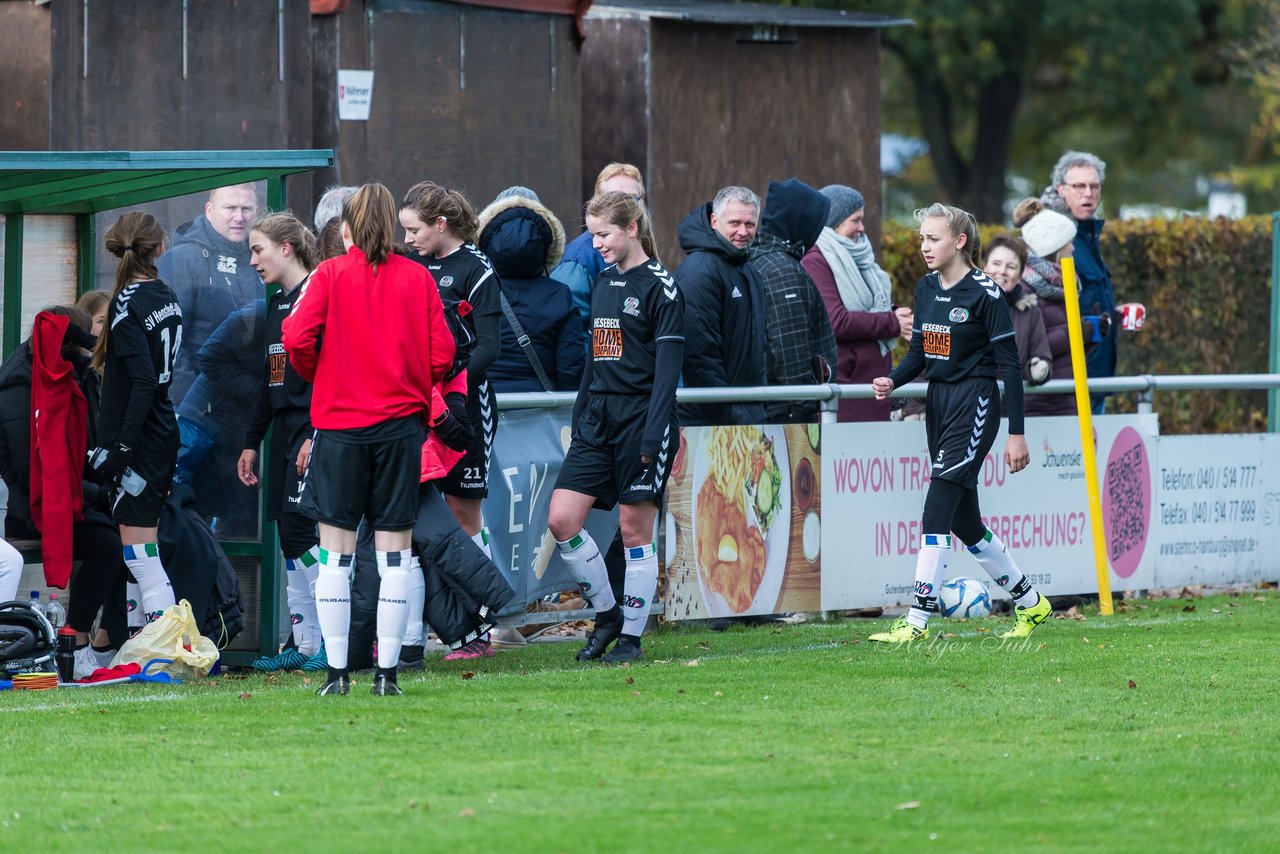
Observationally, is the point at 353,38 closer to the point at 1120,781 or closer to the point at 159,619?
the point at 159,619

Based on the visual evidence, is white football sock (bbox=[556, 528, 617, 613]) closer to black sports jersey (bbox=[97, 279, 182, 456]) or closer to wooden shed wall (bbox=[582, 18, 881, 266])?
black sports jersey (bbox=[97, 279, 182, 456])

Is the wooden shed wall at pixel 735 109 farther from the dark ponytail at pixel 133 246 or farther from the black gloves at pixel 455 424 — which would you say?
the black gloves at pixel 455 424

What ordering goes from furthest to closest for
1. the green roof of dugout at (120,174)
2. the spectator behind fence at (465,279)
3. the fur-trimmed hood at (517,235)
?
the fur-trimmed hood at (517,235) < the spectator behind fence at (465,279) < the green roof of dugout at (120,174)

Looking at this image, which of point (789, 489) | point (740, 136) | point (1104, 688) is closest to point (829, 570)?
point (789, 489)

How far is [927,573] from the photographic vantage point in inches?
383

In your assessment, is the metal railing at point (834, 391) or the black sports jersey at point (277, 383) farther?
the metal railing at point (834, 391)

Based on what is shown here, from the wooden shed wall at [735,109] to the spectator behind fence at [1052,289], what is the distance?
3.87 m

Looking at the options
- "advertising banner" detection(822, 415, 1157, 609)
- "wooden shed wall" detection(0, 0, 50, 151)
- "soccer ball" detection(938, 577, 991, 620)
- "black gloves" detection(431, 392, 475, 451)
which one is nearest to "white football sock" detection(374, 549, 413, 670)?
"black gloves" detection(431, 392, 475, 451)

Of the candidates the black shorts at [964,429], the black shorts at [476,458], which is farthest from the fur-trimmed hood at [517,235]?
the black shorts at [964,429]

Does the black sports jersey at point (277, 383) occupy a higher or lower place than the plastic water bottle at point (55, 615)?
higher

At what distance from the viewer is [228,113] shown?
41.7ft

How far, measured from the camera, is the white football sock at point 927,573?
31.9ft

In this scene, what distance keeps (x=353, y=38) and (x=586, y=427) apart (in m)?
4.89

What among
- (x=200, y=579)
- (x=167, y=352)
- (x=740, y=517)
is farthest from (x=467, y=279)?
(x=740, y=517)
